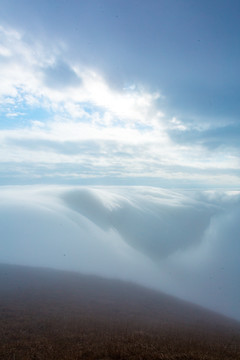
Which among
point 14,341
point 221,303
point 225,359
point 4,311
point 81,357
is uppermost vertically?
point 225,359

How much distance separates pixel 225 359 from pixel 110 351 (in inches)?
170

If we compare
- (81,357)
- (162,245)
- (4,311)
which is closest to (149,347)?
(81,357)

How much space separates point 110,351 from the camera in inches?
367

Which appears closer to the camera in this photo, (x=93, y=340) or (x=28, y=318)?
(x=93, y=340)

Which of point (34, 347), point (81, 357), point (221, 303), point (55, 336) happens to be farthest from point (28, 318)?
point (221, 303)

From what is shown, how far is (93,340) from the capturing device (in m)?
11.9

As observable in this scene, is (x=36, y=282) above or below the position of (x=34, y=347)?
below

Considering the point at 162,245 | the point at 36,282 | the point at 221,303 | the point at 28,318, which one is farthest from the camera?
the point at 162,245

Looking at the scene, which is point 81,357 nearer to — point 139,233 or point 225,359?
point 225,359

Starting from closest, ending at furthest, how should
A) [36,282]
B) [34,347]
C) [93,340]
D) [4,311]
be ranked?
[34,347], [93,340], [4,311], [36,282]

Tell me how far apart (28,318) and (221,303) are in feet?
300

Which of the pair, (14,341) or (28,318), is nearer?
(14,341)

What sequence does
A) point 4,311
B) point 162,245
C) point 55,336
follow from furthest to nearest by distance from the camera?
1. point 162,245
2. point 4,311
3. point 55,336

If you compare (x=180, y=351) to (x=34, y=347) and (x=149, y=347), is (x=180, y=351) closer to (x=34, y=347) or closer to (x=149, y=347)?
(x=149, y=347)
